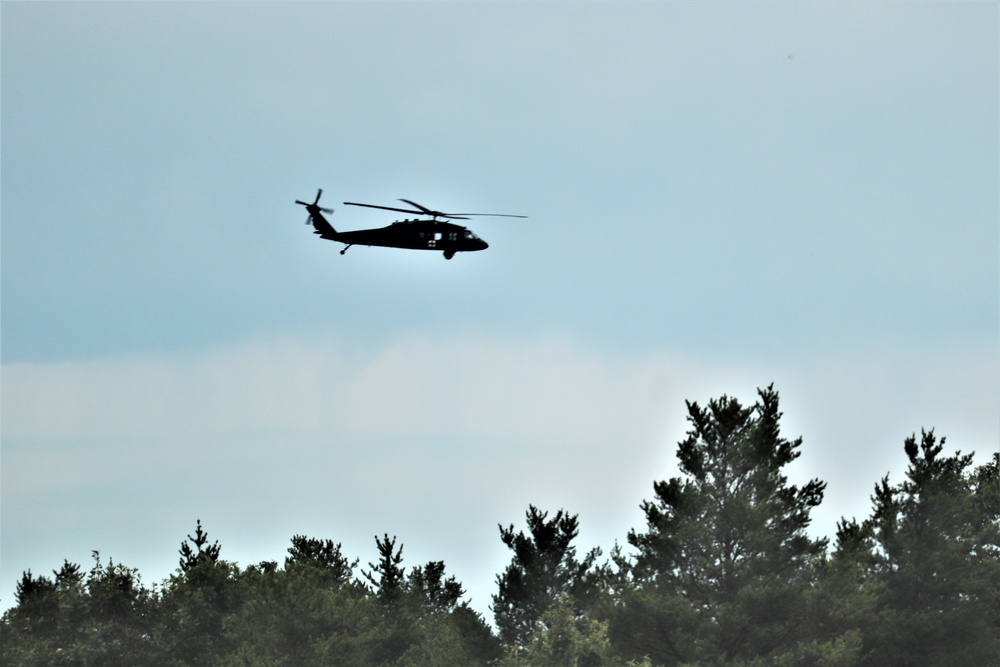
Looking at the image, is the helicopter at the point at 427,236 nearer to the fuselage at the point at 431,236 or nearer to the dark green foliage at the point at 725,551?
the fuselage at the point at 431,236

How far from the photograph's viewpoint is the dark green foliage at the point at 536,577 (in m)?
67.7

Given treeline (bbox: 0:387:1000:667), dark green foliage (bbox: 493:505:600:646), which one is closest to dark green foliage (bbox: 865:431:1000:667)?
treeline (bbox: 0:387:1000:667)

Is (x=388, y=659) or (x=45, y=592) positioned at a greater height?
(x=45, y=592)

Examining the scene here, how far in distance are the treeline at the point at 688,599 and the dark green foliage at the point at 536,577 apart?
0.34 ft

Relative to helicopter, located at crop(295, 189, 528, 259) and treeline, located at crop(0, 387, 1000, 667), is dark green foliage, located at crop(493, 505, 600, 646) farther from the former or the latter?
helicopter, located at crop(295, 189, 528, 259)

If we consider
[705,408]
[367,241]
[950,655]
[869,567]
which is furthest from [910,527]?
[367,241]

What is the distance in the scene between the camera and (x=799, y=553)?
6022cm

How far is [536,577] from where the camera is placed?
68062 mm

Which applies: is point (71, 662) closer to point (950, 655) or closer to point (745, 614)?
point (745, 614)

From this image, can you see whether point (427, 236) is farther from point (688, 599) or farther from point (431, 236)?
point (688, 599)

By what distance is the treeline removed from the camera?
5797cm

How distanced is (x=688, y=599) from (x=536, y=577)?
1108cm

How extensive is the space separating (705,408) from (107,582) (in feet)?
131

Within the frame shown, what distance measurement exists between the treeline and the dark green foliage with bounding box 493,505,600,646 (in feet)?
0.34
